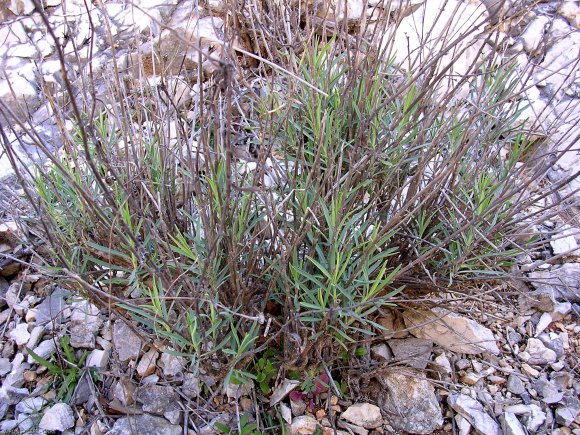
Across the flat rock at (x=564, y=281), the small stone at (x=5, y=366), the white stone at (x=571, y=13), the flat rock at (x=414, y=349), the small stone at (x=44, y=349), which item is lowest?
the small stone at (x=5, y=366)

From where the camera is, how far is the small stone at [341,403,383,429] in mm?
1753

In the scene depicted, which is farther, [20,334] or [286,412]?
[20,334]

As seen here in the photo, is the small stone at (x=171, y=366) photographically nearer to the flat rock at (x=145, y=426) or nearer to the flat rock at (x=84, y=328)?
the flat rock at (x=145, y=426)

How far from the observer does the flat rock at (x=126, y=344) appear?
1884 mm

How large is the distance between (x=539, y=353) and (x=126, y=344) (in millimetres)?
1439

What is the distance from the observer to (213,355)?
1.67m

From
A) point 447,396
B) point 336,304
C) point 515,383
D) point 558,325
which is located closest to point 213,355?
point 336,304

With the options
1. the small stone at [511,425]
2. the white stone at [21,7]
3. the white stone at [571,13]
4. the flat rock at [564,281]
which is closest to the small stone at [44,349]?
the small stone at [511,425]

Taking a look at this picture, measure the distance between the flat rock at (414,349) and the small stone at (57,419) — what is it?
1.07m

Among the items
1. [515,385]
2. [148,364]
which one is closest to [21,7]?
[148,364]

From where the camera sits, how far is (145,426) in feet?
5.62

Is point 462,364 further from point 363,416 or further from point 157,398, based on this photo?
point 157,398

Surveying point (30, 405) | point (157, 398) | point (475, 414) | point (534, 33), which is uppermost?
point (534, 33)

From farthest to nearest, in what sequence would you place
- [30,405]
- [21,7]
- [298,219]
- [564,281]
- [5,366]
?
[21,7], [564,281], [5,366], [30,405], [298,219]
